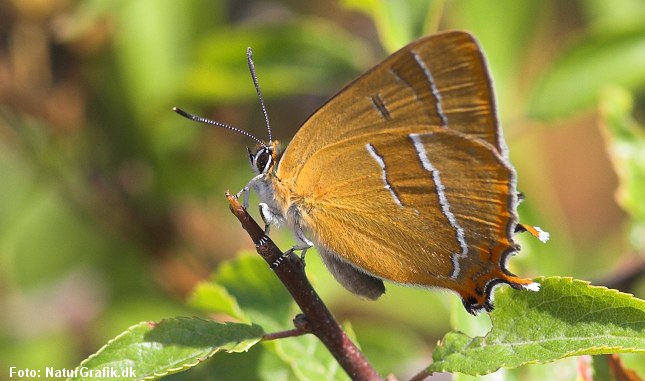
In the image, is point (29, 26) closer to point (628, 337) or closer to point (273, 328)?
point (273, 328)

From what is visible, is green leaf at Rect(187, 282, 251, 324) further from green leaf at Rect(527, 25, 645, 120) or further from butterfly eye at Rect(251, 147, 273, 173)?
green leaf at Rect(527, 25, 645, 120)

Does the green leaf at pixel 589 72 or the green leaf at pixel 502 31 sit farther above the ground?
the green leaf at pixel 502 31

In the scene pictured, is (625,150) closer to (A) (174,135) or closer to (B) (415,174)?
(B) (415,174)

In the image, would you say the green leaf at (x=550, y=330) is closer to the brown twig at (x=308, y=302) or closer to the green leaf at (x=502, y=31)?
the brown twig at (x=308, y=302)

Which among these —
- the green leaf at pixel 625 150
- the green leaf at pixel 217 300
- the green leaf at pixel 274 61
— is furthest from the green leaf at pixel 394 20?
the green leaf at pixel 217 300

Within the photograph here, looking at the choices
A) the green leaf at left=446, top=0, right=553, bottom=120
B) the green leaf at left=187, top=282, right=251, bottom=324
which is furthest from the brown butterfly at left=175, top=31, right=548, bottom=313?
the green leaf at left=446, top=0, right=553, bottom=120
